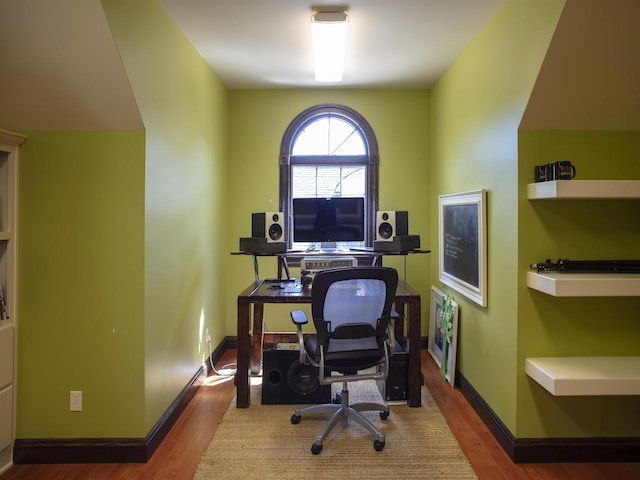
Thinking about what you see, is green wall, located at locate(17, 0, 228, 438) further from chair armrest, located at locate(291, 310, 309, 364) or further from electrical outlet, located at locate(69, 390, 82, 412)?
chair armrest, located at locate(291, 310, 309, 364)

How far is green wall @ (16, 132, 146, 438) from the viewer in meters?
2.21

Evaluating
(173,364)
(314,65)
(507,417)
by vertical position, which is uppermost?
(314,65)

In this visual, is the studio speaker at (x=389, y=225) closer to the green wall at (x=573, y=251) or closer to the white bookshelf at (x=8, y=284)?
the green wall at (x=573, y=251)

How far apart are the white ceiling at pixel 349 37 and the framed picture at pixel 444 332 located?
199 centimetres

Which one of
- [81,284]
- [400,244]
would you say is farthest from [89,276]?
[400,244]

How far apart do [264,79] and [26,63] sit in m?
2.20

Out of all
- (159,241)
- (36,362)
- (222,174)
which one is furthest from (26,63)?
(222,174)

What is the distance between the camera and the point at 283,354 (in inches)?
115

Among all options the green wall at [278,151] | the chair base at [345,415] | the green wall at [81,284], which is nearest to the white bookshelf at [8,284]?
the green wall at [81,284]

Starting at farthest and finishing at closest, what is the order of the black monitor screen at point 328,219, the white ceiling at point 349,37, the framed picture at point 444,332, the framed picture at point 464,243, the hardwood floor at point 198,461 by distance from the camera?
1. the black monitor screen at point 328,219
2. the framed picture at point 444,332
3. the framed picture at point 464,243
4. the white ceiling at point 349,37
5. the hardwood floor at point 198,461

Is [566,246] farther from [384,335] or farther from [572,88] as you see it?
[384,335]

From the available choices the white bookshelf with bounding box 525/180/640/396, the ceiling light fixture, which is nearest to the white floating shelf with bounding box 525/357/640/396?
the white bookshelf with bounding box 525/180/640/396

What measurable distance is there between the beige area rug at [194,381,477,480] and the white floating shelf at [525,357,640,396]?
2.09 feet

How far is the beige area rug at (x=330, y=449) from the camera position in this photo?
2.14m
